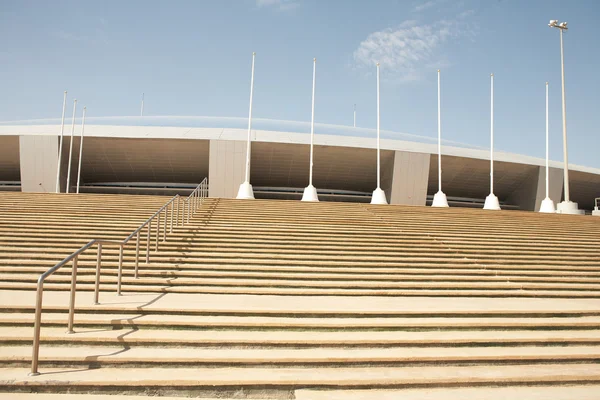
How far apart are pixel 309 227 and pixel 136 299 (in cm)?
537

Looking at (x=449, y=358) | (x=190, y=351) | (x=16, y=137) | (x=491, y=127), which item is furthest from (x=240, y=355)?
(x=16, y=137)

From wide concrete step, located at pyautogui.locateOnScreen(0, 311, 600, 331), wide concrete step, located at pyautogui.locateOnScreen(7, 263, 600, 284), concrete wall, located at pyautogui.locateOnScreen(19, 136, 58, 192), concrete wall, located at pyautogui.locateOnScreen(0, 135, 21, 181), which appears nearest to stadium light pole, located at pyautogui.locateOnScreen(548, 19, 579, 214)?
wide concrete step, located at pyautogui.locateOnScreen(7, 263, 600, 284)

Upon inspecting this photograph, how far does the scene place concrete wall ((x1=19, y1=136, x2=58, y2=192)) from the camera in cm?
2545

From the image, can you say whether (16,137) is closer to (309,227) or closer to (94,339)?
(309,227)

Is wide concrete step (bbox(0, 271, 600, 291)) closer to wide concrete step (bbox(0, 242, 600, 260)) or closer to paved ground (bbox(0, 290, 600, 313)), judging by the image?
paved ground (bbox(0, 290, 600, 313))

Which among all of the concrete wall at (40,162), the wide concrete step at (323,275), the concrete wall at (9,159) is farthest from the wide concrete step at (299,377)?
the concrete wall at (9,159)

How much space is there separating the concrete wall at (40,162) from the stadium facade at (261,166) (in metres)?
0.05

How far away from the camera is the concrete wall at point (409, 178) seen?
27.0 m

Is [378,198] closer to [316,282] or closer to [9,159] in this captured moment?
[316,282]

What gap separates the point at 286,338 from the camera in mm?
4773

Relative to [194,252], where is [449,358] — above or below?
below

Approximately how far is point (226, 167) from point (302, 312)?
20.2 meters

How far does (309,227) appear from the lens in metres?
10.7

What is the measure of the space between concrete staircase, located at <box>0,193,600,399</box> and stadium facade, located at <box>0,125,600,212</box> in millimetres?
15179
